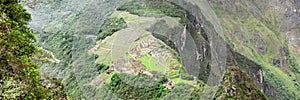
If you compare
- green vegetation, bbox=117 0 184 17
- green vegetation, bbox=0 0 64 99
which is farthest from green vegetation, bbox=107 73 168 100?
green vegetation, bbox=0 0 64 99

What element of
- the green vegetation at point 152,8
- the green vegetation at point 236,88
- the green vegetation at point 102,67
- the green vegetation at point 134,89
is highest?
the green vegetation at point 152,8

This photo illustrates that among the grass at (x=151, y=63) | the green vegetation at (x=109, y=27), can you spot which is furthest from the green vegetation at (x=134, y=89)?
the green vegetation at (x=109, y=27)

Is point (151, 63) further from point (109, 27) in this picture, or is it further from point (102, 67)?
point (102, 67)

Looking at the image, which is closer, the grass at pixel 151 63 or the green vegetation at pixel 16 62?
the green vegetation at pixel 16 62

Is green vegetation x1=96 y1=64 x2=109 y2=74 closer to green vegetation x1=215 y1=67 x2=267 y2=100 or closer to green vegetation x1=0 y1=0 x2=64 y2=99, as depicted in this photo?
green vegetation x1=0 y1=0 x2=64 y2=99

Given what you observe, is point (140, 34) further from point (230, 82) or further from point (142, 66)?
point (230, 82)

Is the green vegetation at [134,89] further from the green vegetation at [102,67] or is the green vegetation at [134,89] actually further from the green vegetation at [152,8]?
the green vegetation at [152,8]

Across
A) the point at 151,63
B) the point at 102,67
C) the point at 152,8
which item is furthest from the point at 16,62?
the point at 152,8
